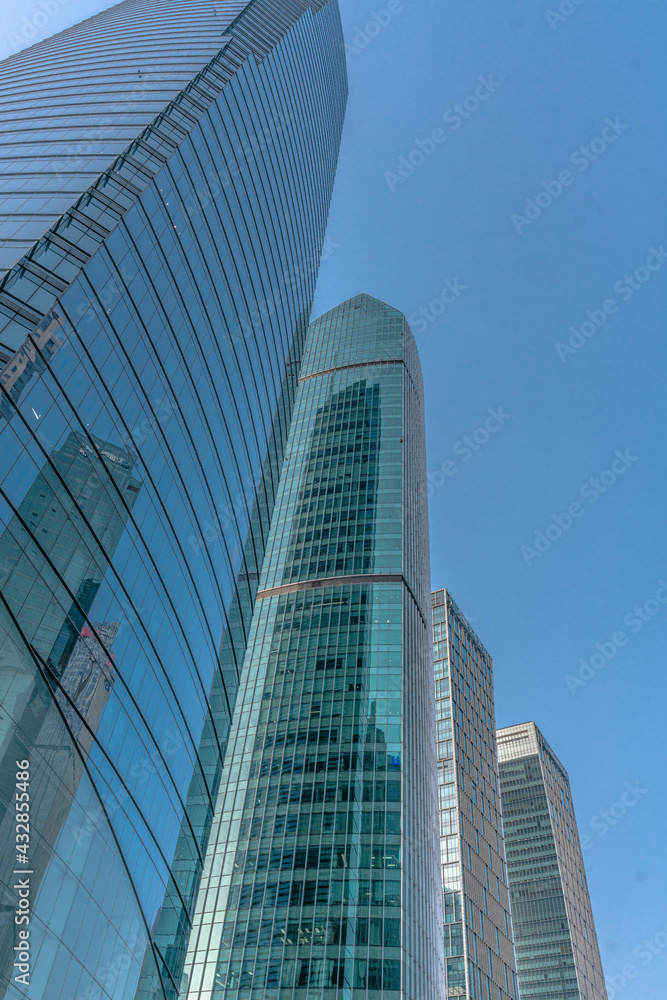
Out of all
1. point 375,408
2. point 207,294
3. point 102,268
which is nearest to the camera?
point 102,268

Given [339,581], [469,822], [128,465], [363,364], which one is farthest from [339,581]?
[128,465]

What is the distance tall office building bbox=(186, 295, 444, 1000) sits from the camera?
73188 mm

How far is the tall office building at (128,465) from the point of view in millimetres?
26812

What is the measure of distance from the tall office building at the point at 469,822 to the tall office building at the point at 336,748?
1043 inches

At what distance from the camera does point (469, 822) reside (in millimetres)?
124750

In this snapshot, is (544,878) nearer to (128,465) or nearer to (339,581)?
(339,581)

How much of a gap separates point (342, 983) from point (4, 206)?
6552 cm

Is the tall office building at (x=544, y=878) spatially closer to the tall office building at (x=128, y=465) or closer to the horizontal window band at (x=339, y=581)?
the horizontal window band at (x=339, y=581)

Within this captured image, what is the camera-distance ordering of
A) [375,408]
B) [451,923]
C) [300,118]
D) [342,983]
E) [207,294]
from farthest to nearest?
1. [375,408]
2. [451,923]
3. [300,118]
4. [342,983]
5. [207,294]

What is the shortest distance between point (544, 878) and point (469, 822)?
5184cm

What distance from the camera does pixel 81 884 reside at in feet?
91.6

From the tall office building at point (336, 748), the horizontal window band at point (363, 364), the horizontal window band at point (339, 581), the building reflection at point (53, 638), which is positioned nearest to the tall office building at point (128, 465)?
the building reflection at point (53, 638)

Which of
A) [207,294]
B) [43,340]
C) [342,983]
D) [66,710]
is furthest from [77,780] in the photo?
[342,983]

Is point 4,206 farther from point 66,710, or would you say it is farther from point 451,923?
point 451,923
